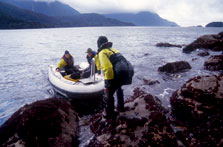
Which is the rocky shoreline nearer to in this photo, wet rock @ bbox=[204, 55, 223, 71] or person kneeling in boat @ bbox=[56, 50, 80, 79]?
person kneeling in boat @ bbox=[56, 50, 80, 79]

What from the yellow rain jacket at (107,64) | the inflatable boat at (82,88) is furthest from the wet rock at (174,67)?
the yellow rain jacket at (107,64)

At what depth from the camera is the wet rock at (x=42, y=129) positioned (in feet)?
15.7

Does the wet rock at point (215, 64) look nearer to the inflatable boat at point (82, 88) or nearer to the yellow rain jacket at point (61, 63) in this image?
the inflatable boat at point (82, 88)

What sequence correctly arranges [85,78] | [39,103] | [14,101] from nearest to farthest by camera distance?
[39,103] < [85,78] < [14,101]

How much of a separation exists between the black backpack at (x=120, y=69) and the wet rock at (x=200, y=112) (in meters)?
2.88

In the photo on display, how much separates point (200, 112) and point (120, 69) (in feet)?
12.5

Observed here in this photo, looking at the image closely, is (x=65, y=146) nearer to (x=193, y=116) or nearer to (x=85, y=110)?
(x=85, y=110)

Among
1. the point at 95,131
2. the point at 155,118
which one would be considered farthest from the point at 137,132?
the point at 95,131

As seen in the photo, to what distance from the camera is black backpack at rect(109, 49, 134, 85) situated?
443 cm

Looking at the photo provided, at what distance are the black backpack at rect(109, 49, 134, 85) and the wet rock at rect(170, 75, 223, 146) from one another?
2881 mm

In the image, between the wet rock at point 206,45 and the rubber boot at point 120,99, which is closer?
the rubber boot at point 120,99

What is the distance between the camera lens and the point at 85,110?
27.0 ft

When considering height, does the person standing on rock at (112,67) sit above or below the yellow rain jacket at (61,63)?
above

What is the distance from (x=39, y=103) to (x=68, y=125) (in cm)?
163
